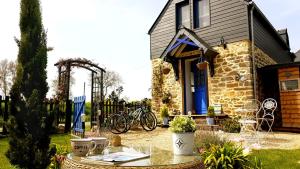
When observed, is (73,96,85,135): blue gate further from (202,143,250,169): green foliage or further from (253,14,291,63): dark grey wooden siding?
(253,14,291,63): dark grey wooden siding

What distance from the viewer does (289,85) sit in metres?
10.2

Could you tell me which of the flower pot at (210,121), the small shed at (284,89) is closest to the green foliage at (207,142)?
the flower pot at (210,121)

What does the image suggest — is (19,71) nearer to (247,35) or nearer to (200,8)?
(247,35)

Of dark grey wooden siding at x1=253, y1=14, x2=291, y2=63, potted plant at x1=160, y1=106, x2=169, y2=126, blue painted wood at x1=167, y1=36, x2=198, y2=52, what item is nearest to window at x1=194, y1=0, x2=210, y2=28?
blue painted wood at x1=167, y1=36, x2=198, y2=52

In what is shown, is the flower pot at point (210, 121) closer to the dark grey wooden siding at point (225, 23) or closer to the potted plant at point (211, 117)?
the potted plant at point (211, 117)

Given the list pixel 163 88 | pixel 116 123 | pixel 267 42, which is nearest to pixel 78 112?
pixel 116 123

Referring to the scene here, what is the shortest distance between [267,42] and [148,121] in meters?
7.19

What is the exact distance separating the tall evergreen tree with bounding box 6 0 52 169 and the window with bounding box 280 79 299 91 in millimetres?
9614

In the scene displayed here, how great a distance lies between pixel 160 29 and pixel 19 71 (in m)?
10.2

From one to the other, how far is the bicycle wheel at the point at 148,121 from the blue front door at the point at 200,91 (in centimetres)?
251

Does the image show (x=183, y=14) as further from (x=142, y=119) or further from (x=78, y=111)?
(x=78, y=111)

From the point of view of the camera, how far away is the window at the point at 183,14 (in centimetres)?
1212

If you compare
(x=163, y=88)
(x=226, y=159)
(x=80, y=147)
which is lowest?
(x=226, y=159)

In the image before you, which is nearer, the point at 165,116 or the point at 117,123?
the point at 117,123
